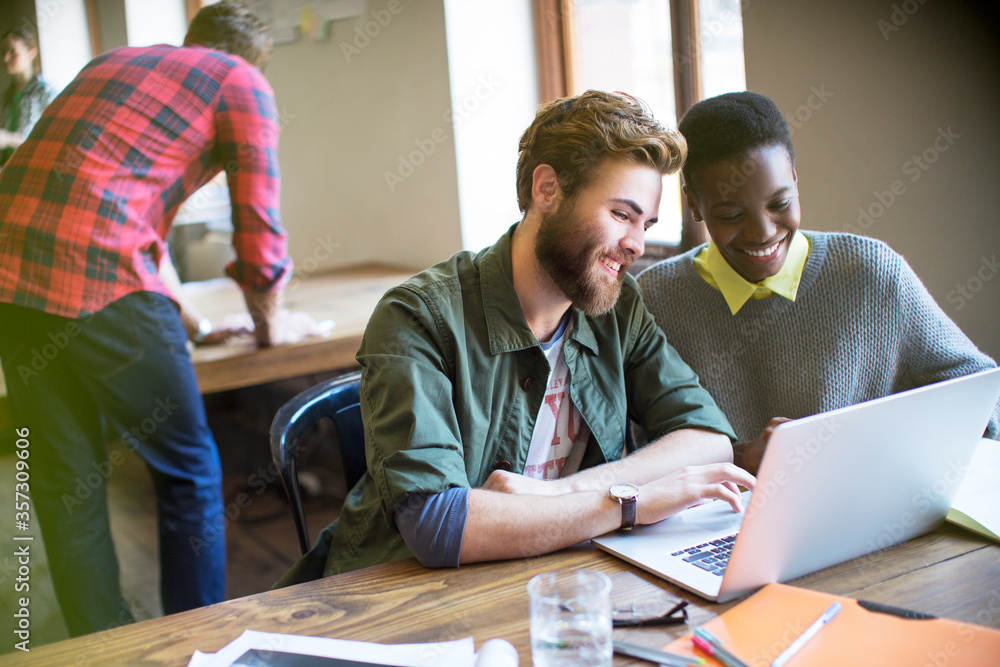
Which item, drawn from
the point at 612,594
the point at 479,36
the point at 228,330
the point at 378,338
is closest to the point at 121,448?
the point at 228,330

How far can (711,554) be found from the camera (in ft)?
2.96

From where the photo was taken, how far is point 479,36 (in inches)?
134

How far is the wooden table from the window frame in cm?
136

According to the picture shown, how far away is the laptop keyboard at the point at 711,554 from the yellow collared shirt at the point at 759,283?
542 mm

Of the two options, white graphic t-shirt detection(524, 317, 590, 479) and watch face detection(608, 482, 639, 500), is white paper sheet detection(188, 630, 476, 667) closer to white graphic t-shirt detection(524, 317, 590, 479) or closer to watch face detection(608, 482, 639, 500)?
watch face detection(608, 482, 639, 500)

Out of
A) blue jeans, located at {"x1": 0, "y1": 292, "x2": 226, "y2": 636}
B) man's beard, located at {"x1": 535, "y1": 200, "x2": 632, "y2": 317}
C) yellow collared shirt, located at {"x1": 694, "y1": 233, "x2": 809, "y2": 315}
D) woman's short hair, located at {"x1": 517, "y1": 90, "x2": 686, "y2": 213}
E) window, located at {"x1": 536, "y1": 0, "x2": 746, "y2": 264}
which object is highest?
window, located at {"x1": 536, "y1": 0, "x2": 746, "y2": 264}

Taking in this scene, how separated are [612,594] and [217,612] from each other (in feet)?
1.37

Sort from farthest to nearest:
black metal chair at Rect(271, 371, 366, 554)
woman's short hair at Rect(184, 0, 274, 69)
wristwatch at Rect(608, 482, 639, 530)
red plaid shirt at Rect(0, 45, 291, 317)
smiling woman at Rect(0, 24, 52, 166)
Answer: smiling woman at Rect(0, 24, 52, 166) → woman's short hair at Rect(184, 0, 274, 69) → red plaid shirt at Rect(0, 45, 291, 317) → black metal chair at Rect(271, 371, 366, 554) → wristwatch at Rect(608, 482, 639, 530)

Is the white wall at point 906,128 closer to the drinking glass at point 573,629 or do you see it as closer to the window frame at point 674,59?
the window frame at point 674,59

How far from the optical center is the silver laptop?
761mm

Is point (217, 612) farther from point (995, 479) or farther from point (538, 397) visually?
point (995, 479)

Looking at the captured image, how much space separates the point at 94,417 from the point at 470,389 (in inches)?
45.4

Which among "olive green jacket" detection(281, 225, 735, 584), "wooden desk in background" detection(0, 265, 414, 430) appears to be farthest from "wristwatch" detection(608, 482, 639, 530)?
"wooden desk in background" detection(0, 265, 414, 430)

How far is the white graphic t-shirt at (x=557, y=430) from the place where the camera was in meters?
1.26
